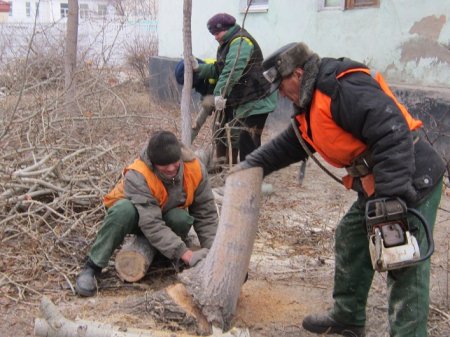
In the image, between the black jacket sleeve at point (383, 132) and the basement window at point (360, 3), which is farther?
the basement window at point (360, 3)

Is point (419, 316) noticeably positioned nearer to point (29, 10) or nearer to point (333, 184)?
point (333, 184)

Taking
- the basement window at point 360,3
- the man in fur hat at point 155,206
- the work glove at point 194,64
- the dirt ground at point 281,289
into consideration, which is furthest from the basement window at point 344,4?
the man in fur hat at point 155,206

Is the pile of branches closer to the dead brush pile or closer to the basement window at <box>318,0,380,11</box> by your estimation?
the dead brush pile

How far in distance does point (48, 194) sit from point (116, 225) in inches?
58.2

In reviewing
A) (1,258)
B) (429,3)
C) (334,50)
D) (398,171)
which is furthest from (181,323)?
(334,50)

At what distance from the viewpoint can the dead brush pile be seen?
12.8 ft

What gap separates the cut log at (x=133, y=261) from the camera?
12.3 feet

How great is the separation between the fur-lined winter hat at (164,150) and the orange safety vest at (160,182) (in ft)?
0.43

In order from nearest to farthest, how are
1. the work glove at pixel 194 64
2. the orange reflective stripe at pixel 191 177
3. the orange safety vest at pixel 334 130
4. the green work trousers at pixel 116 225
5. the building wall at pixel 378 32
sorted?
the orange safety vest at pixel 334 130 < the green work trousers at pixel 116 225 < the orange reflective stripe at pixel 191 177 < the work glove at pixel 194 64 < the building wall at pixel 378 32

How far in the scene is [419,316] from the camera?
102 inches

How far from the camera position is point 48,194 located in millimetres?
4918

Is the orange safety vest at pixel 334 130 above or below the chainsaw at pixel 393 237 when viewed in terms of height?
above

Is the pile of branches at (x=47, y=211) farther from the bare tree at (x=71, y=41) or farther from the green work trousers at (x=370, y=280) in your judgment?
the bare tree at (x=71, y=41)

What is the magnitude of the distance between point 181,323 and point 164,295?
0.18 metres
